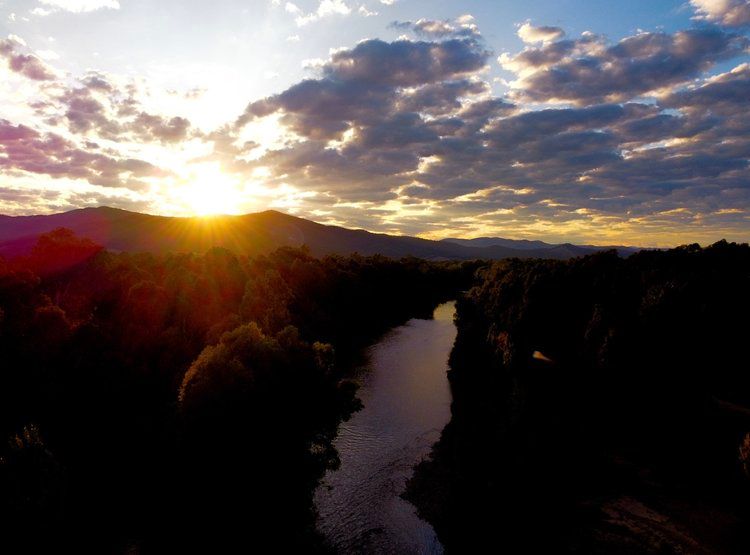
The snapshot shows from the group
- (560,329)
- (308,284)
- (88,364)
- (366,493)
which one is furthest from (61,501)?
(308,284)

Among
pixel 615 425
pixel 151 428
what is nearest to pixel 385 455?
pixel 615 425

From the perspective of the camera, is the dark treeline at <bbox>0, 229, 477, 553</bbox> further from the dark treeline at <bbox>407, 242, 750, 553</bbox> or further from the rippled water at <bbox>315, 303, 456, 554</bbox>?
the dark treeline at <bbox>407, 242, 750, 553</bbox>

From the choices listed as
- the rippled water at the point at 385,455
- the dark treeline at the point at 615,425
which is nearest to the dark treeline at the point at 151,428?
the rippled water at the point at 385,455

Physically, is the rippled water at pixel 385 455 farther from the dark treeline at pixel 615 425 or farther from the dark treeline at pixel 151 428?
the dark treeline at pixel 151 428

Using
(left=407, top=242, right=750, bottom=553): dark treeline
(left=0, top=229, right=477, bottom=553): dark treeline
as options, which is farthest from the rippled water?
(left=0, top=229, right=477, bottom=553): dark treeline

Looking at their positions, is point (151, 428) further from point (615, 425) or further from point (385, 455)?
point (615, 425)
